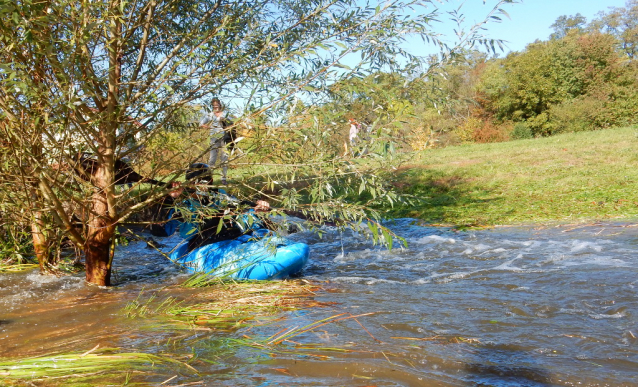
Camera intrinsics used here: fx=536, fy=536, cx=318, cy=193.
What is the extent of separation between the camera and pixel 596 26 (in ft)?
180

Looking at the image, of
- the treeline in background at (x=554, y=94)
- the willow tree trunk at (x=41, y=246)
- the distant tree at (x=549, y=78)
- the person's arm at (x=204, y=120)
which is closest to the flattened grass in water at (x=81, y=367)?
the person's arm at (x=204, y=120)

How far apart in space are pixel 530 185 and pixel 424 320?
9482mm

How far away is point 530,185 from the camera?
42.4 feet

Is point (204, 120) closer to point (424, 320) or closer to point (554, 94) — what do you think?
point (424, 320)

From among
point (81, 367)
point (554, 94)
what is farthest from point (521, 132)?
point (81, 367)

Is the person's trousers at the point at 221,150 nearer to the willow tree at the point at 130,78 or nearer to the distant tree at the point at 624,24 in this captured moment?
the willow tree at the point at 130,78

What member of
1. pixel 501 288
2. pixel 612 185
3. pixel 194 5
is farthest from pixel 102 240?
pixel 612 185

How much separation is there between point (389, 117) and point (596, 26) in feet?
196

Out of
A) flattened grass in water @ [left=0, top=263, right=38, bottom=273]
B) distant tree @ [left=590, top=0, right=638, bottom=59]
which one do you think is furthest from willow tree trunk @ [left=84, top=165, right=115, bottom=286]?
distant tree @ [left=590, top=0, right=638, bottom=59]

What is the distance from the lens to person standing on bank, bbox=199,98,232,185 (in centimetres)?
533

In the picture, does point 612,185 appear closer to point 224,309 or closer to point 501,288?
point 501,288

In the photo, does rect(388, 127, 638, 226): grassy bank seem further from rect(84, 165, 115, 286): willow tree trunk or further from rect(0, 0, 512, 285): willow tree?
rect(84, 165, 115, 286): willow tree trunk

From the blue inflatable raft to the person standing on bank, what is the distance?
1078 mm

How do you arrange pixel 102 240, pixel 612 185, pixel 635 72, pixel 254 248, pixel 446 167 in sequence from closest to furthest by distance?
1. pixel 102 240
2. pixel 254 248
3. pixel 612 185
4. pixel 446 167
5. pixel 635 72
